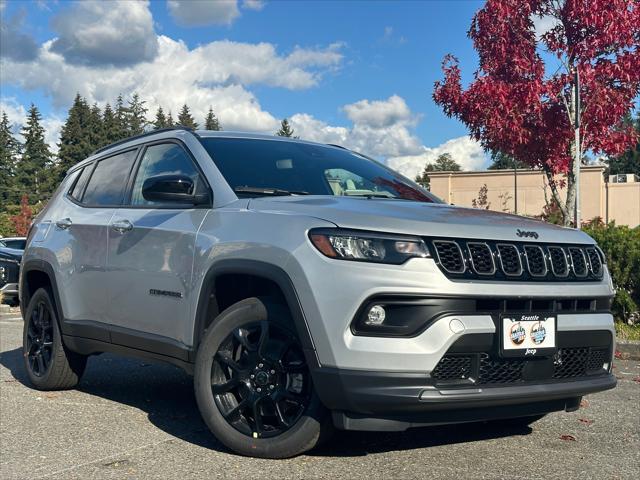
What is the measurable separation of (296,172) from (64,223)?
86.7 inches

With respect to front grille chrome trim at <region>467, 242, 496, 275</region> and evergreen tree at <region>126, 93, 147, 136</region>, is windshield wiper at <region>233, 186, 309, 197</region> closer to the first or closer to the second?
front grille chrome trim at <region>467, 242, 496, 275</region>

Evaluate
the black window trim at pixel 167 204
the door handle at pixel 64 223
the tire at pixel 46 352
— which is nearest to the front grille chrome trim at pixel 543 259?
the black window trim at pixel 167 204

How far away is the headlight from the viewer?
3.46m

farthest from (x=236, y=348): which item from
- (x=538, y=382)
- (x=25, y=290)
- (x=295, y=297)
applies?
(x=25, y=290)

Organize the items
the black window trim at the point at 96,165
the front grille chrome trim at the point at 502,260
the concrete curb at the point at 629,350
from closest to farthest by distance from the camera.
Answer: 1. the front grille chrome trim at the point at 502,260
2. the black window trim at the point at 96,165
3. the concrete curb at the point at 629,350

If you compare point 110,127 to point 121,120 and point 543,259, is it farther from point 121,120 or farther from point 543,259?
point 543,259

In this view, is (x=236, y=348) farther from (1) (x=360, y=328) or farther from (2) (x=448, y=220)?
(2) (x=448, y=220)

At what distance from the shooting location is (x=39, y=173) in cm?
9481

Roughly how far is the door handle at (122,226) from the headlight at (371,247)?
1899 millimetres

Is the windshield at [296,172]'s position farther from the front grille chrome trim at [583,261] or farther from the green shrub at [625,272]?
the green shrub at [625,272]

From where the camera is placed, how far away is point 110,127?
4011 inches

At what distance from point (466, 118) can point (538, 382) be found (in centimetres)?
745

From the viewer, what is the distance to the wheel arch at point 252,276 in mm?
3582

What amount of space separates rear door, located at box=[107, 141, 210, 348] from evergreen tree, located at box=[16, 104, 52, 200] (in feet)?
303
